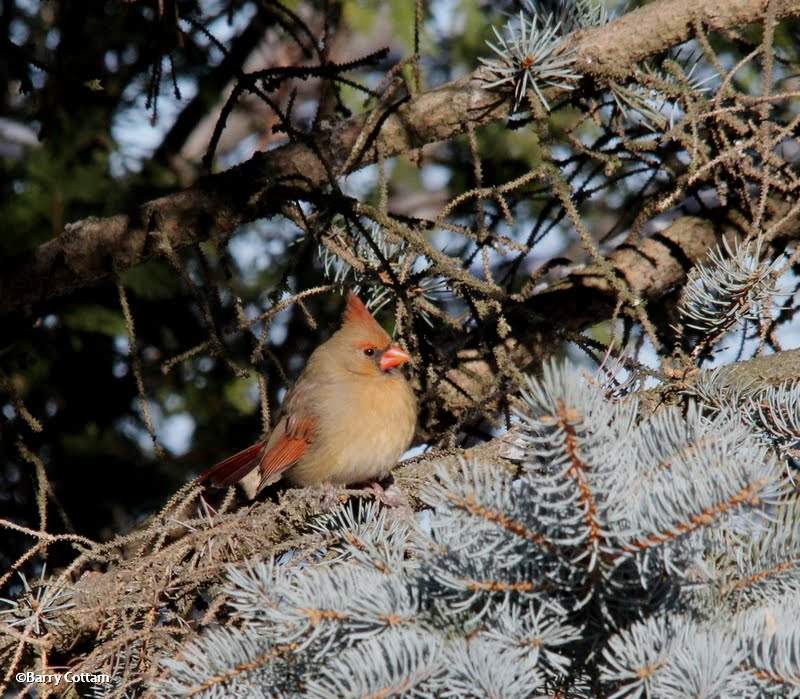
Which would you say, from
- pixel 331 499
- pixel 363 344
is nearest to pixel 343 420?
pixel 363 344

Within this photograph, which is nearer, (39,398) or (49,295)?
(49,295)

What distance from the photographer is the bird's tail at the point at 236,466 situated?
3.50 metres

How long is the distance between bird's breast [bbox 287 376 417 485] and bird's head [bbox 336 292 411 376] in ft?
0.20

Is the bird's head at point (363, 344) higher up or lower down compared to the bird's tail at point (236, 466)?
higher up

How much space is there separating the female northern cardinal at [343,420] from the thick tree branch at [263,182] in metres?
0.55

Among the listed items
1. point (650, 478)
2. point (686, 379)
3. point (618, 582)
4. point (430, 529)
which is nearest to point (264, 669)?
point (430, 529)

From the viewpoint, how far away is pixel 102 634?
8.13 ft

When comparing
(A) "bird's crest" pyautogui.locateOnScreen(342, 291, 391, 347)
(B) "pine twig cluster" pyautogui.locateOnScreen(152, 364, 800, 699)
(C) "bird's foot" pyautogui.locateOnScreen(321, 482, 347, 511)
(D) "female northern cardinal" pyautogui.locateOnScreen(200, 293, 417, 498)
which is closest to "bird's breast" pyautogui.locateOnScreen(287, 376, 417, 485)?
(D) "female northern cardinal" pyautogui.locateOnScreen(200, 293, 417, 498)

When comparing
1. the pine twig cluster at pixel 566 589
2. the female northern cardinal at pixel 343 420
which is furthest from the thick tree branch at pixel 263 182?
the pine twig cluster at pixel 566 589

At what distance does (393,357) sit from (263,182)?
806 mm

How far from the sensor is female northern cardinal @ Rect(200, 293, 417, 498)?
11.7 feet

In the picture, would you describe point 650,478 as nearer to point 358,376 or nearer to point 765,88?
point 765,88

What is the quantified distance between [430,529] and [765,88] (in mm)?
1808

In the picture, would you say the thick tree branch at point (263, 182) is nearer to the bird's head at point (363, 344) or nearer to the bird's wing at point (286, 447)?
the bird's head at point (363, 344)
